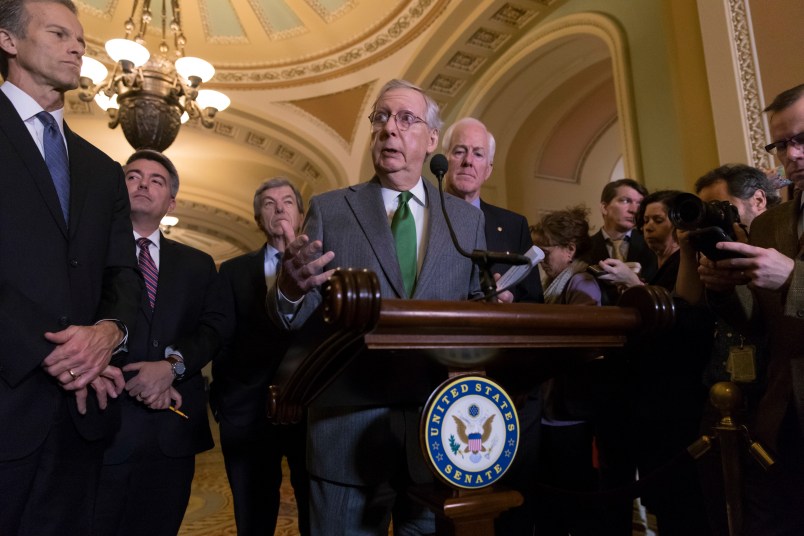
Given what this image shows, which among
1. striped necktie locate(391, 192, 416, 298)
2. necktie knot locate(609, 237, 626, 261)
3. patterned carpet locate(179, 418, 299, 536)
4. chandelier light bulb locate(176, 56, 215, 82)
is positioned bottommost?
patterned carpet locate(179, 418, 299, 536)

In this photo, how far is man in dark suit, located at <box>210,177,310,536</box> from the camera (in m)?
2.06

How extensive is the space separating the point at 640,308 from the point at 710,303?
0.67 meters

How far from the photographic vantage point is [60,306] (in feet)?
4.23

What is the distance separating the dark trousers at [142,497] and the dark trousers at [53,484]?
7.9 inches

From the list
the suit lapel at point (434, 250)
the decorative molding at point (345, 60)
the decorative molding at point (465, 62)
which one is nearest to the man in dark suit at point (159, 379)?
the suit lapel at point (434, 250)

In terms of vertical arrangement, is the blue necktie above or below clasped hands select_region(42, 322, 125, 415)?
above

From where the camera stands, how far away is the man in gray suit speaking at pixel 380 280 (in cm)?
104

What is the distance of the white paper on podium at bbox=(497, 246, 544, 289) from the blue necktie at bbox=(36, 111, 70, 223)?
1.04 metres

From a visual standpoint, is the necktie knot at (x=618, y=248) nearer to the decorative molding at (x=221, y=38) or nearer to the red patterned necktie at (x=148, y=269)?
the red patterned necktie at (x=148, y=269)

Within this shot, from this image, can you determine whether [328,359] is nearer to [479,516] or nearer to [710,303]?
[479,516]

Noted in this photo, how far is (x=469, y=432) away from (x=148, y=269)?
1.42 meters

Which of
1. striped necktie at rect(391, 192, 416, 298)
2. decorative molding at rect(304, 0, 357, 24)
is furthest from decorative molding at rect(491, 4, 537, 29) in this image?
striped necktie at rect(391, 192, 416, 298)

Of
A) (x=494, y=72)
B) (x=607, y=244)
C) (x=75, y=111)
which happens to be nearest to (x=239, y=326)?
(x=607, y=244)

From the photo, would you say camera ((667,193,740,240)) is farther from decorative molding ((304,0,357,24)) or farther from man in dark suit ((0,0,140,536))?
decorative molding ((304,0,357,24))
